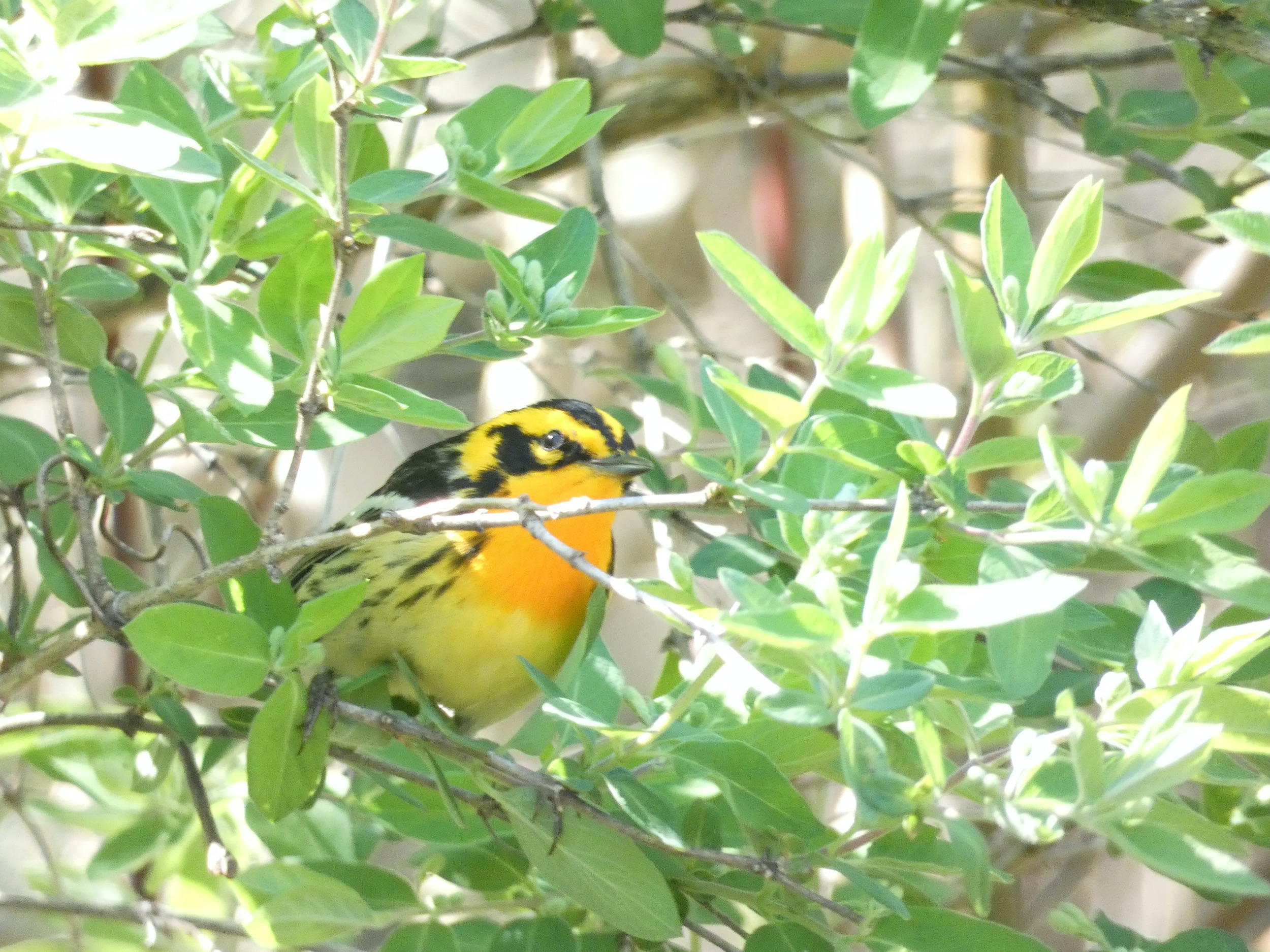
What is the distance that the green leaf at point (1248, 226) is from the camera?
4.29ft

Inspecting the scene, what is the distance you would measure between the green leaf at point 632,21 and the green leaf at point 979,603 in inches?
62.1

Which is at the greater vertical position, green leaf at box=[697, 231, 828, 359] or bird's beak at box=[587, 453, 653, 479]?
green leaf at box=[697, 231, 828, 359]

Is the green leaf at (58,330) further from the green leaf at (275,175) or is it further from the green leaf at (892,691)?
the green leaf at (892,691)

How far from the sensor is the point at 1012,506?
124cm

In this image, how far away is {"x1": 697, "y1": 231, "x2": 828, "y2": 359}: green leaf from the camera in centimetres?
125

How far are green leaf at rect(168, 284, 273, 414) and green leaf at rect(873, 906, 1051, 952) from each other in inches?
36.3

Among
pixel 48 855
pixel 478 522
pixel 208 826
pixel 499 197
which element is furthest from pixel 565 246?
pixel 48 855

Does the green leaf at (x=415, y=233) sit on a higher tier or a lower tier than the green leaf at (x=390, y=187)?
lower

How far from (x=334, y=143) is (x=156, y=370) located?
3224 millimetres

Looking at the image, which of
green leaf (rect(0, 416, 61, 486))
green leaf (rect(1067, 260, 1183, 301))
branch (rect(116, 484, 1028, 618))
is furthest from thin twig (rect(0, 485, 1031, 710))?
green leaf (rect(1067, 260, 1183, 301))

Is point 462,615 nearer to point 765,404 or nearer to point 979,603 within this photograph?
point 765,404

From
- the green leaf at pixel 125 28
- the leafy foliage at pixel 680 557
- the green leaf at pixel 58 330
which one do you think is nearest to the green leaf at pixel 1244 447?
the leafy foliage at pixel 680 557

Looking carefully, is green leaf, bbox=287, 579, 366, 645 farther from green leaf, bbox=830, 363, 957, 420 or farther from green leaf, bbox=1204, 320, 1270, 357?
green leaf, bbox=1204, 320, 1270, 357

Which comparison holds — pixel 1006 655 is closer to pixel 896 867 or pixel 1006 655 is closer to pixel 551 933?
pixel 896 867
